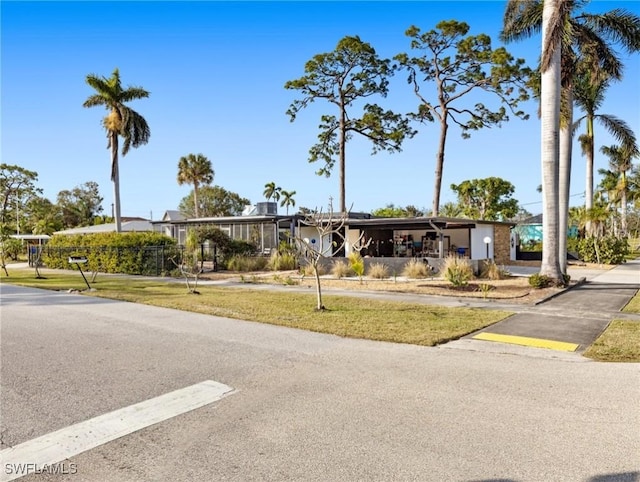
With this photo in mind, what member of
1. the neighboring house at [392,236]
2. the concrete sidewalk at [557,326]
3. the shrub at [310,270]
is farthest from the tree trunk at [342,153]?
the concrete sidewalk at [557,326]

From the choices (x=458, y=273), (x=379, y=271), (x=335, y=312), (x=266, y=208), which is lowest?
(x=335, y=312)

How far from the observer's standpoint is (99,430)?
154 inches

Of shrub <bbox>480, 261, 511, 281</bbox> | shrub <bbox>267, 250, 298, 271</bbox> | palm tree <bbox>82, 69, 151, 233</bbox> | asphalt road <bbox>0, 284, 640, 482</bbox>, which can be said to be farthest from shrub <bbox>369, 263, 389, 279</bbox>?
palm tree <bbox>82, 69, 151, 233</bbox>

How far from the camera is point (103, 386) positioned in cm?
509

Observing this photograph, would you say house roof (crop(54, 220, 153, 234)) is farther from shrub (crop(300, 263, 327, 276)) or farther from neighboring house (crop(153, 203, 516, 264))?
shrub (crop(300, 263, 327, 276))

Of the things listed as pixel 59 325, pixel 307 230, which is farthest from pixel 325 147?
pixel 59 325

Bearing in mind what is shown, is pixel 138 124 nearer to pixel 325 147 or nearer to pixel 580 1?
pixel 325 147

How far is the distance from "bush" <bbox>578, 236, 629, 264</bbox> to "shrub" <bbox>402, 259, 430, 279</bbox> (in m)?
13.0

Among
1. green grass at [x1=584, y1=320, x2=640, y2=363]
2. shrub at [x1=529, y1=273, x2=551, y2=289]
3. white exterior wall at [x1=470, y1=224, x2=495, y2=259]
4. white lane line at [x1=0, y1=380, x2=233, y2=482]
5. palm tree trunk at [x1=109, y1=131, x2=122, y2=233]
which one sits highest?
palm tree trunk at [x1=109, y1=131, x2=122, y2=233]

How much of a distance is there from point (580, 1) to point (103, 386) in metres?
18.1

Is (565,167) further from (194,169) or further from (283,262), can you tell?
(194,169)

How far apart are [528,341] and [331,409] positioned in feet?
14.6

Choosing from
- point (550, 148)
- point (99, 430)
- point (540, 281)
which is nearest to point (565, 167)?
point (550, 148)

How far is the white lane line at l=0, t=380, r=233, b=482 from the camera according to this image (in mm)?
3393
